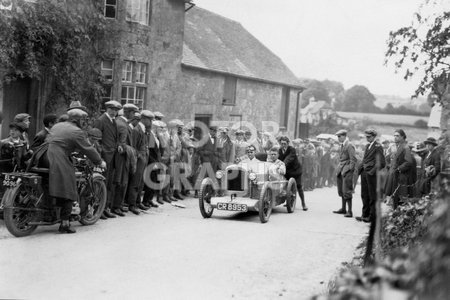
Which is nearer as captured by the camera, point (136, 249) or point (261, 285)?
point (261, 285)

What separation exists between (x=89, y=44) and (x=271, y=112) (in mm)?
13918

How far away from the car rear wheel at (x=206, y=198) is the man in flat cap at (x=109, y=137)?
1.73 m

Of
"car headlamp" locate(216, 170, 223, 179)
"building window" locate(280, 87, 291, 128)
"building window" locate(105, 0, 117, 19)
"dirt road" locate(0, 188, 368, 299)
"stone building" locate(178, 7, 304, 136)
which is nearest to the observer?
"dirt road" locate(0, 188, 368, 299)

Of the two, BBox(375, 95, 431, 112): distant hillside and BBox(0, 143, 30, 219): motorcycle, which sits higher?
BBox(375, 95, 431, 112): distant hillside

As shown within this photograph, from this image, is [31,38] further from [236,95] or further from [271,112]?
[271,112]

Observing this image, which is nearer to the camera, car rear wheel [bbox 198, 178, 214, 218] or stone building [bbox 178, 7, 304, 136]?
car rear wheel [bbox 198, 178, 214, 218]

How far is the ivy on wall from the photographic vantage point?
541 inches

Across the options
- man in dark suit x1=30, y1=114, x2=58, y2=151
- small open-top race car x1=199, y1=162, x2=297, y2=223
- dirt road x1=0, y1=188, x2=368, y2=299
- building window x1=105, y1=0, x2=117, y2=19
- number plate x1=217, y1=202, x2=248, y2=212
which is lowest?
dirt road x1=0, y1=188, x2=368, y2=299

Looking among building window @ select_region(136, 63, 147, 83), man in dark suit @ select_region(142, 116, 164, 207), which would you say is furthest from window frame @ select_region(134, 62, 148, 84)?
man in dark suit @ select_region(142, 116, 164, 207)

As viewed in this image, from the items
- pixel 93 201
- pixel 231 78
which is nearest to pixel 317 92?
pixel 231 78

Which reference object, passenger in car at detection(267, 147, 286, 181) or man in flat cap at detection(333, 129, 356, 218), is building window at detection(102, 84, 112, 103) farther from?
man in flat cap at detection(333, 129, 356, 218)

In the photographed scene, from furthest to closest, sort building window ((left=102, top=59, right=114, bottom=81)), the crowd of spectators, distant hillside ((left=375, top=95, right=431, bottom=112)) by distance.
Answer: building window ((left=102, top=59, right=114, bottom=81)) → distant hillside ((left=375, top=95, right=431, bottom=112)) → the crowd of spectators

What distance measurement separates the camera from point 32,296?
5199 millimetres

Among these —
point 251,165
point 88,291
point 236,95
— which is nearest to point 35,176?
point 88,291
